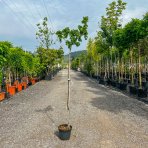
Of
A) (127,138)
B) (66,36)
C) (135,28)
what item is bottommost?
(127,138)

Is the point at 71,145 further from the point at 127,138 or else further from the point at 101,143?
the point at 127,138

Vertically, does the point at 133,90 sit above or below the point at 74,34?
below

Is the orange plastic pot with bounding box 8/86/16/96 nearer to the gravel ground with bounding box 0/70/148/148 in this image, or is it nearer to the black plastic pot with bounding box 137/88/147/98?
the gravel ground with bounding box 0/70/148/148

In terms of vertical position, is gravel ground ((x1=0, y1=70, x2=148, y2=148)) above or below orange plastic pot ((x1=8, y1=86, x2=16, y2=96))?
below

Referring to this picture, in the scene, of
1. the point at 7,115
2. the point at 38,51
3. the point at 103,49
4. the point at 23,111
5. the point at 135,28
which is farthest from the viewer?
the point at 38,51

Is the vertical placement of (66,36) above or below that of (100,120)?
above

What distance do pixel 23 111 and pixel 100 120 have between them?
4.49 meters

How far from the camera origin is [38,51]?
4194 centimetres

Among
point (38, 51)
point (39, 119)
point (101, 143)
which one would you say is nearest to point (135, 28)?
point (39, 119)

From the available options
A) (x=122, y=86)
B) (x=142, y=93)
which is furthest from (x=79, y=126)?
(x=122, y=86)

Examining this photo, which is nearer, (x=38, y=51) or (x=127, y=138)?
(x=127, y=138)

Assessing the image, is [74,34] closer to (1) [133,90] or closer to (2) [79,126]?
(2) [79,126]

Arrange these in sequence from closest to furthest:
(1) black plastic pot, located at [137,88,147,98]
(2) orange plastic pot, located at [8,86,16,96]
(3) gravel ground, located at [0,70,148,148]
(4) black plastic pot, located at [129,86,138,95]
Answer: (3) gravel ground, located at [0,70,148,148]
(1) black plastic pot, located at [137,88,147,98]
(4) black plastic pot, located at [129,86,138,95]
(2) orange plastic pot, located at [8,86,16,96]

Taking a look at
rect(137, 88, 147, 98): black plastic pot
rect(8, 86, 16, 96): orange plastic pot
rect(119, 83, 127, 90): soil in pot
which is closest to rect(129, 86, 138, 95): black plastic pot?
rect(137, 88, 147, 98): black plastic pot
